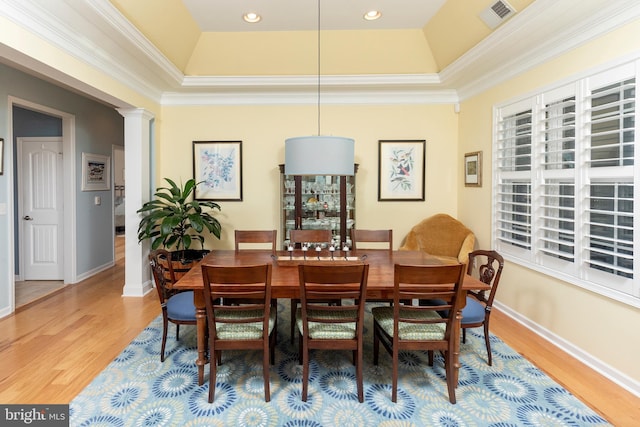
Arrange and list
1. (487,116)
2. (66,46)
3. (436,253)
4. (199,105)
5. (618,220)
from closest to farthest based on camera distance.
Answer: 1. (618,220)
2. (66,46)
3. (487,116)
4. (436,253)
5. (199,105)

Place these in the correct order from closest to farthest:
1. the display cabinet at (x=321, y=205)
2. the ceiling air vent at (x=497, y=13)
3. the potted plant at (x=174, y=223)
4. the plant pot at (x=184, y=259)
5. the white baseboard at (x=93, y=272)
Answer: the ceiling air vent at (x=497, y=13), the plant pot at (x=184, y=259), the potted plant at (x=174, y=223), the display cabinet at (x=321, y=205), the white baseboard at (x=93, y=272)

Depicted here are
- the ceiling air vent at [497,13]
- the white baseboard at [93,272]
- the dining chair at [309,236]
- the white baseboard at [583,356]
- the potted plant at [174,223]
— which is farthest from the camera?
the white baseboard at [93,272]

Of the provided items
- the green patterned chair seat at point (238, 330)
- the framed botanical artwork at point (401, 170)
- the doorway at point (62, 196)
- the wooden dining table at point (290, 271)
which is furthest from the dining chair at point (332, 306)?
the doorway at point (62, 196)

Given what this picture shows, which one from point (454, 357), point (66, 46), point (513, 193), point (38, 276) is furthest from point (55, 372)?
point (513, 193)

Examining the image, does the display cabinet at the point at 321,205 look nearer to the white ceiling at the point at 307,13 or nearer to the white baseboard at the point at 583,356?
the white ceiling at the point at 307,13

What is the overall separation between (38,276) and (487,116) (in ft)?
20.4

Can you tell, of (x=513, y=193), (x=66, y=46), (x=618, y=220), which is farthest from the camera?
(x=513, y=193)

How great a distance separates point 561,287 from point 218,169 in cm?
406

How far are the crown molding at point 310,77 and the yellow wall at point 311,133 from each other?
5.9 inches

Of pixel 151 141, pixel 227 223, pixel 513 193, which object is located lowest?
pixel 227 223

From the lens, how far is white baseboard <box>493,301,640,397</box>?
2344 millimetres

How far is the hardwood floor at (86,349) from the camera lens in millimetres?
2260

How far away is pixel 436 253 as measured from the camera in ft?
14.4

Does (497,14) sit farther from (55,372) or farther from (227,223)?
(55,372)
